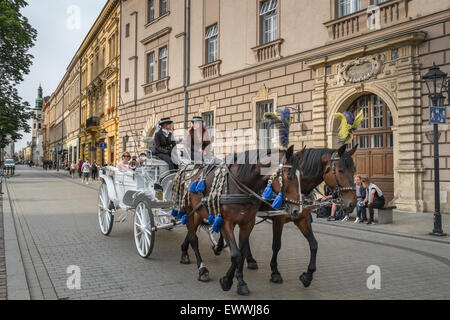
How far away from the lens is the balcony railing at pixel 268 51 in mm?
17047

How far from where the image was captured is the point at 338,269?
19.9 ft

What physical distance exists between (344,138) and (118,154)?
28.0 metres

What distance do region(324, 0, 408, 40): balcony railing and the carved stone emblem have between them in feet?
3.16

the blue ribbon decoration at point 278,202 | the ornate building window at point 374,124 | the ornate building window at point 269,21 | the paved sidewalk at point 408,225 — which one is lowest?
the paved sidewalk at point 408,225

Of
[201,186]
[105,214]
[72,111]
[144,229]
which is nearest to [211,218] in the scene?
[201,186]

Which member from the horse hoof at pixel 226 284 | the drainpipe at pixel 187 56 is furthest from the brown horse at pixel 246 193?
the drainpipe at pixel 187 56

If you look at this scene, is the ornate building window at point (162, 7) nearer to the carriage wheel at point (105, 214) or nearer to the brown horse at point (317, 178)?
the carriage wheel at point (105, 214)

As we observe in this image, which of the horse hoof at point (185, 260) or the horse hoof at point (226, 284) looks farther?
the horse hoof at point (185, 260)

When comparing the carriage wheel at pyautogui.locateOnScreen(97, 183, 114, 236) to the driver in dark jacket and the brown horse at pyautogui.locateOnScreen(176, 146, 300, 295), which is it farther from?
the brown horse at pyautogui.locateOnScreen(176, 146, 300, 295)

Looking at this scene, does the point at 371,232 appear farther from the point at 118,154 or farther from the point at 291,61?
the point at 118,154

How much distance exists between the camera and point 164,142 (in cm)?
752

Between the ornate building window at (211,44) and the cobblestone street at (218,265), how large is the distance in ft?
43.6

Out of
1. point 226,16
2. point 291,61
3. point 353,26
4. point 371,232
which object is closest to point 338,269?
point 371,232

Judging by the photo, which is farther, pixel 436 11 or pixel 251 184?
pixel 436 11
